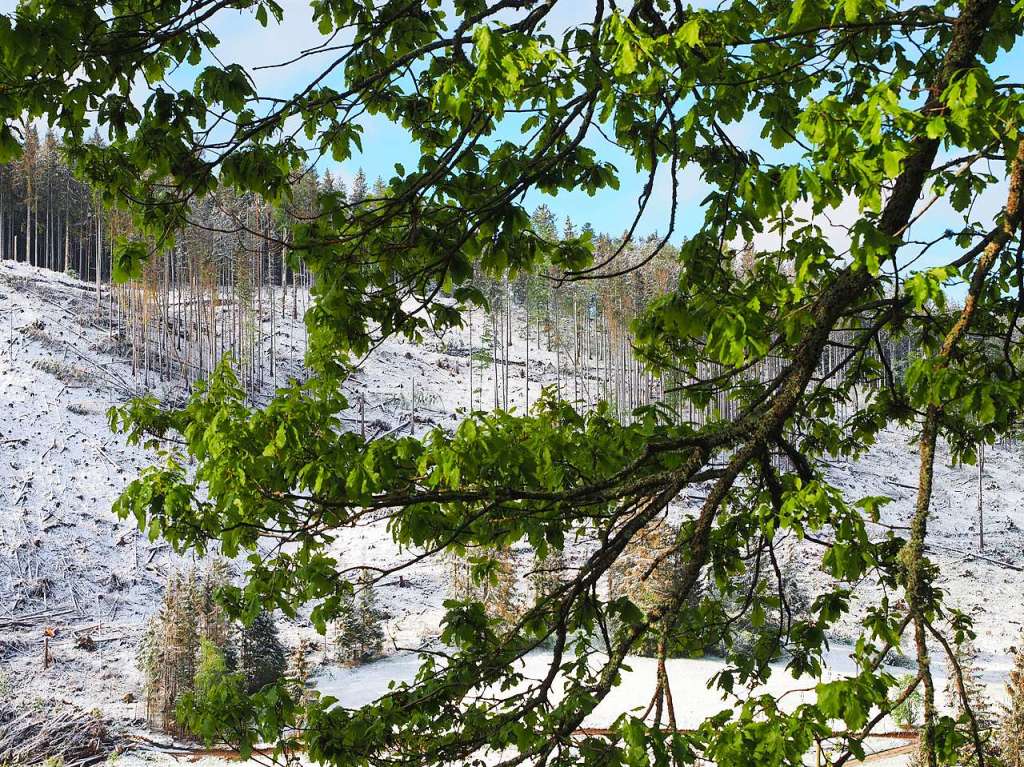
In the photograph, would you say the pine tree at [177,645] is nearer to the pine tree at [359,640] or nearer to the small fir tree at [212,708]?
the pine tree at [359,640]

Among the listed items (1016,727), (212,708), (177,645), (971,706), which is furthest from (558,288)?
(177,645)

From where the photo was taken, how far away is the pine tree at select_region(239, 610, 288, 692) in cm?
1961

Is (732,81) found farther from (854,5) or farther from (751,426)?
(751,426)

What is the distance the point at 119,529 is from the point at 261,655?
35.4ft

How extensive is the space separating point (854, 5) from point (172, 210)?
292 cm

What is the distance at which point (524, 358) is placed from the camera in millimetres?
50406

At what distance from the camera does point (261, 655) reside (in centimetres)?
1988

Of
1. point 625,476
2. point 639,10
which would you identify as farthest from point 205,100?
point 625,476

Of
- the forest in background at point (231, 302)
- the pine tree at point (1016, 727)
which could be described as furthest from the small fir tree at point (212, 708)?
the forest in background at point (231, 302)

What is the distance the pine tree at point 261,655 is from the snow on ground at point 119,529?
1814 mm

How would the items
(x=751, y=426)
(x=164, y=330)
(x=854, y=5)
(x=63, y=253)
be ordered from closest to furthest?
(x=854, y=5), (x=751, y=426), (x=164, y=330), (x=63, y=253)

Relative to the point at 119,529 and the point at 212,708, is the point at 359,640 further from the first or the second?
the point at 212,708

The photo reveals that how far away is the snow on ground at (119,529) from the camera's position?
21.0 m

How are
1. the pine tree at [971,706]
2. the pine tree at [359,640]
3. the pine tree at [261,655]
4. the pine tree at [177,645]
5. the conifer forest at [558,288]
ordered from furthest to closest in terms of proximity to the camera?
the pine tree at [359,640], the pine tree at [261,655], the pine tree at [177,645], the pine tree at [971,706], the conifer forest at [558,288]
